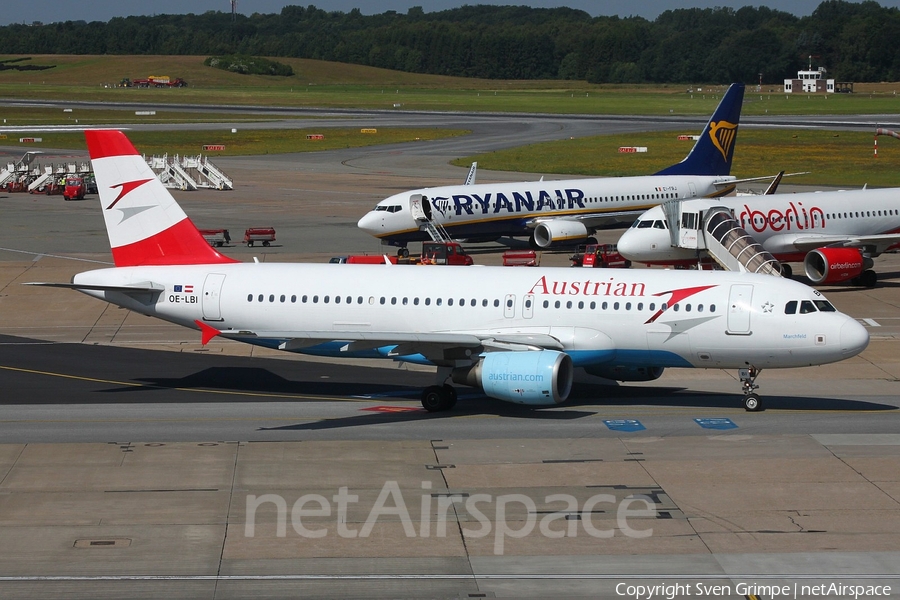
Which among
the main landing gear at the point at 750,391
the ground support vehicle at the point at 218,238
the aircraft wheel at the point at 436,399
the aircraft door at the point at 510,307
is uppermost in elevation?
the aircraft door at the point at 510,307

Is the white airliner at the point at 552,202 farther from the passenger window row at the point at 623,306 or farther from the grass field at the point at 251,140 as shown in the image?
the grass field at the point at 251,140

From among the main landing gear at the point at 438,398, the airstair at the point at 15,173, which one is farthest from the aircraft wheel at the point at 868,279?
the airstair at the point at 15,173

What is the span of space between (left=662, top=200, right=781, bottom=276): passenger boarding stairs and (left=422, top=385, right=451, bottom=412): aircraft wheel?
61.5 feet

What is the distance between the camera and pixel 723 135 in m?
70.4

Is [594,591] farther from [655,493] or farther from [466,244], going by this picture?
[466,244]

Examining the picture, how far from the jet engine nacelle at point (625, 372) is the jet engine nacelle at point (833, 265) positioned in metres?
21.2

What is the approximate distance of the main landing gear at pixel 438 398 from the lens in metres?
32.9

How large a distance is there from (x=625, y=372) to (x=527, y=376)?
4.60 meters

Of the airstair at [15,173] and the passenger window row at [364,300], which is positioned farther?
the airstair at [15,173]

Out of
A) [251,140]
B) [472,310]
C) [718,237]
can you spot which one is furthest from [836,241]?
[251,140]

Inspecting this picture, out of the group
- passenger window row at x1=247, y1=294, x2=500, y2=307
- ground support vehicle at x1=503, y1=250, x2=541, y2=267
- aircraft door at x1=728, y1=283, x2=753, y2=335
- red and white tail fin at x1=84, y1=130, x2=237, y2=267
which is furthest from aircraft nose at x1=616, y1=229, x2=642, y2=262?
red and white tail fin at x1=84, y1=130, x2=237, y2=267

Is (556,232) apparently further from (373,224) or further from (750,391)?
(750,391)

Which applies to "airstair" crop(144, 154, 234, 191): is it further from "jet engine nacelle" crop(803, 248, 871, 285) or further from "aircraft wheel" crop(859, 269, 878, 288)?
"aircraft wheel" crop(859, 269, 878, 288)

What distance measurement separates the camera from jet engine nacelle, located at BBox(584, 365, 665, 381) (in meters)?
33.5
